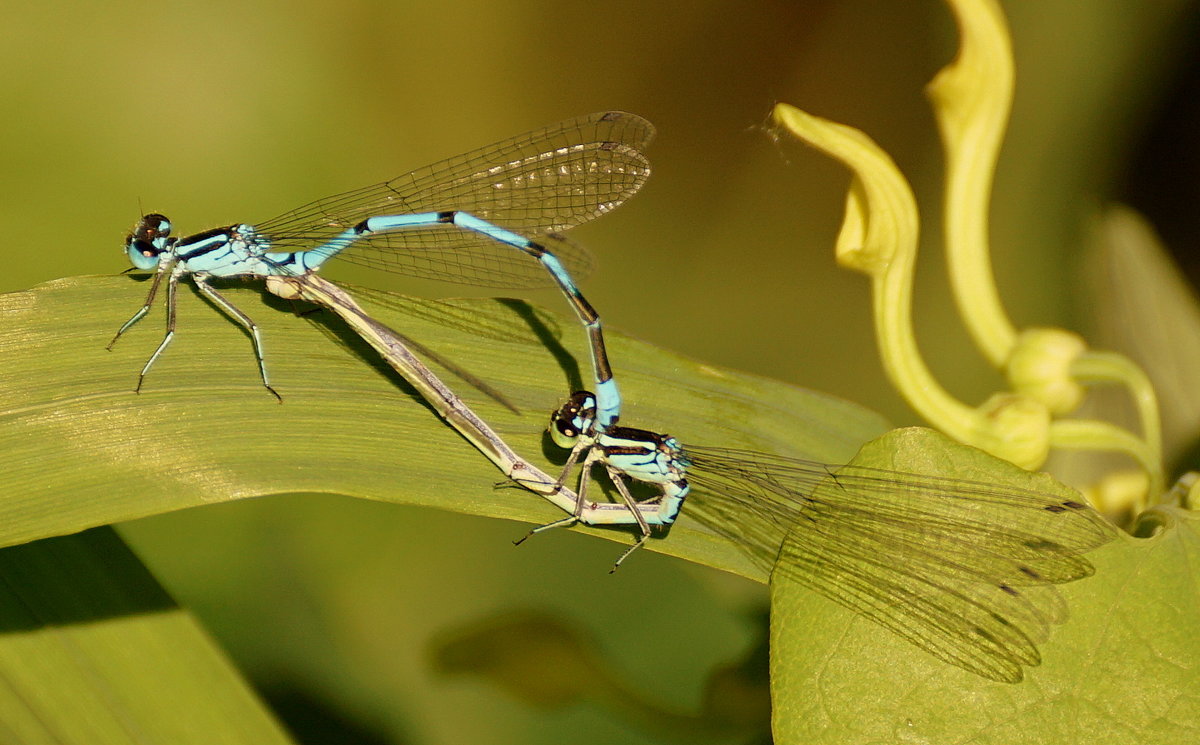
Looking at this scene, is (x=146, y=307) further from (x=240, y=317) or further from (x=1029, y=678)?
(x=1029, y=678)

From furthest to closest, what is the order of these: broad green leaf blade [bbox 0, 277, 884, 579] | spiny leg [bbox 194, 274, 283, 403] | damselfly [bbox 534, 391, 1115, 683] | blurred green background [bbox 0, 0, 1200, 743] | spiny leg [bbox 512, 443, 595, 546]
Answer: blurred green background [bbox 0, 0, 1200, 743] < spiny leg [bbox 512, 443, 595, 546] < spiny leg [bbox 194, 274, 283, 403] < damselfly [bbox 534, 391, 1115, 683] < broad green leaf blade [bbox 0, 277, 884, 579]

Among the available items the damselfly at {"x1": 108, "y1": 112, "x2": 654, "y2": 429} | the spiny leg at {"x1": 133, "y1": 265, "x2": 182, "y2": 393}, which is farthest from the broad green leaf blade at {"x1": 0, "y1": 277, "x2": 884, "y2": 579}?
the damselfly at {"x1": 108, "y1": 112, "x2": 654, "y2": 429}

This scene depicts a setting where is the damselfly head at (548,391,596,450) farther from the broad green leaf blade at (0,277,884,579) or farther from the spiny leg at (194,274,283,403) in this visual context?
the spiny leg at (194,274,283,403)

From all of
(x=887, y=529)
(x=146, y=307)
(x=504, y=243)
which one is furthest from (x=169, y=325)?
(x=887, y=529)

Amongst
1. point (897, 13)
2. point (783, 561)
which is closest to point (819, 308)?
point (897, 13)

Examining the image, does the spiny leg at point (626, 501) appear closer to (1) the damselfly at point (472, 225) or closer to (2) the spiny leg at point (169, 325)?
(1) the damselfly at point (472, 225)

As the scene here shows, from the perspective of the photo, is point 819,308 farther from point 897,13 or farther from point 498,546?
point 498,546
